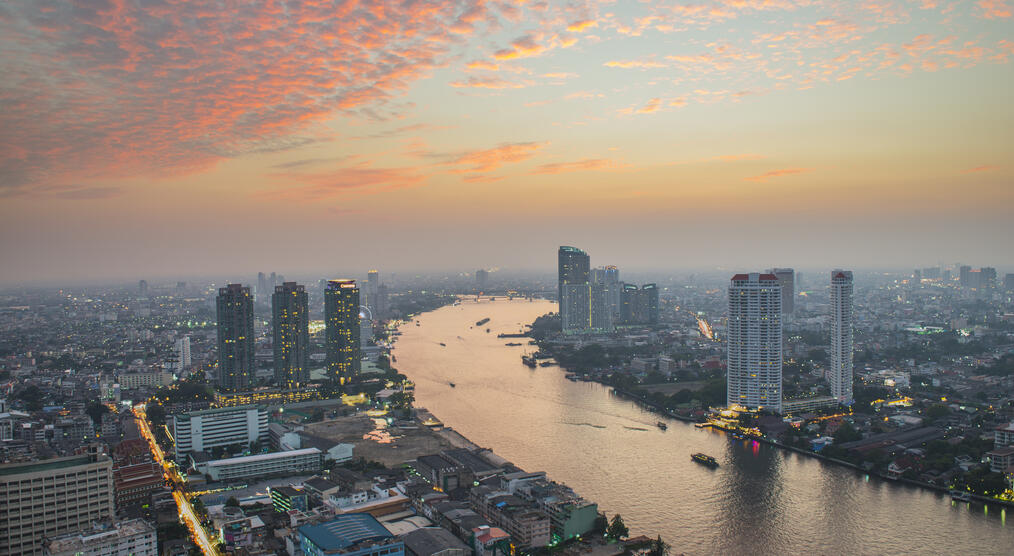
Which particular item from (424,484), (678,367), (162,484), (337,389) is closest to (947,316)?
(678,367)

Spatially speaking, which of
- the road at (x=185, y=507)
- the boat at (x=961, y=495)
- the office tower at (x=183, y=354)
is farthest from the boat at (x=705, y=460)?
the office tower at (x=183, y=354)

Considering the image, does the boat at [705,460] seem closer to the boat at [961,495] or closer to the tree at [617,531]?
the boat at [961,495]

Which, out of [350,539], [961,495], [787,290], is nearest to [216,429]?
[350,539]

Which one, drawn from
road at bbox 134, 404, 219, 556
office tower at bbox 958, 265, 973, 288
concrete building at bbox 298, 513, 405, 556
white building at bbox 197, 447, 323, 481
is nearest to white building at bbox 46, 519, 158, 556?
road at bbox 134, 404, 219, 556

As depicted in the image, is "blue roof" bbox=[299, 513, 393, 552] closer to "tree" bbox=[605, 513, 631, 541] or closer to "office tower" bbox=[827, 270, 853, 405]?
"tree" bbox=[605, 513, 631, 541]

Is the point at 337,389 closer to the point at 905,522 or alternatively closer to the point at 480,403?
the point at 480,403

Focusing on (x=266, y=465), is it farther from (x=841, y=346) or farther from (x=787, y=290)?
(x=787, y=290)
